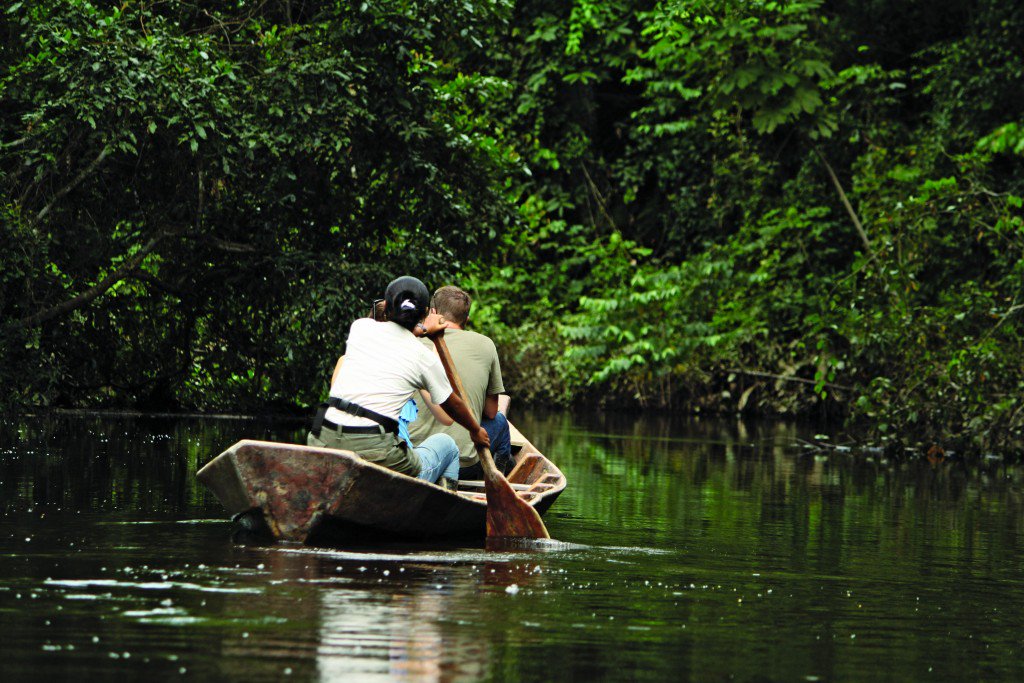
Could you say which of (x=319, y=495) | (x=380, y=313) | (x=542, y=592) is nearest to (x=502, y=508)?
(x=380, y=313)

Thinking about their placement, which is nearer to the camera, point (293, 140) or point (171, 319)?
point (293, 140)

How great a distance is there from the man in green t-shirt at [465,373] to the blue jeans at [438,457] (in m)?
0.21

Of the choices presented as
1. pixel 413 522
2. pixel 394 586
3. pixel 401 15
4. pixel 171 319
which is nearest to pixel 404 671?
pixel 394 586

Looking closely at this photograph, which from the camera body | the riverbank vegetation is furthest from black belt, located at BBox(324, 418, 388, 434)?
the riverbank vegetation

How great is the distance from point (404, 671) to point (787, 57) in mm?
22354

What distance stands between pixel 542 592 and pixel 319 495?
160 cm

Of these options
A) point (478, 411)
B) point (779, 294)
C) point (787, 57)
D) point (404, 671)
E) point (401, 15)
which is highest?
point (787, 57)

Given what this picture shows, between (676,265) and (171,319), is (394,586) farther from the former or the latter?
(676,265)

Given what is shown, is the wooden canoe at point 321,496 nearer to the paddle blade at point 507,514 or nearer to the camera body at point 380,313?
the paddle blade at point 507,514

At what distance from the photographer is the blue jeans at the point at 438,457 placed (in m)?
9.52

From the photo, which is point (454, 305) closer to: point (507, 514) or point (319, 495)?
point (507, 514)

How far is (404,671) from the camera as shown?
5426 mm

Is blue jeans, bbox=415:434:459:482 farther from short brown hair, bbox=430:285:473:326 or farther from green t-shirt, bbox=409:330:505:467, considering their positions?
short brown hair, bbox=430:285:473:326

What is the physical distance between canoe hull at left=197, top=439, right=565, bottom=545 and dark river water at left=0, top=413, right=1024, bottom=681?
21 centimetres
